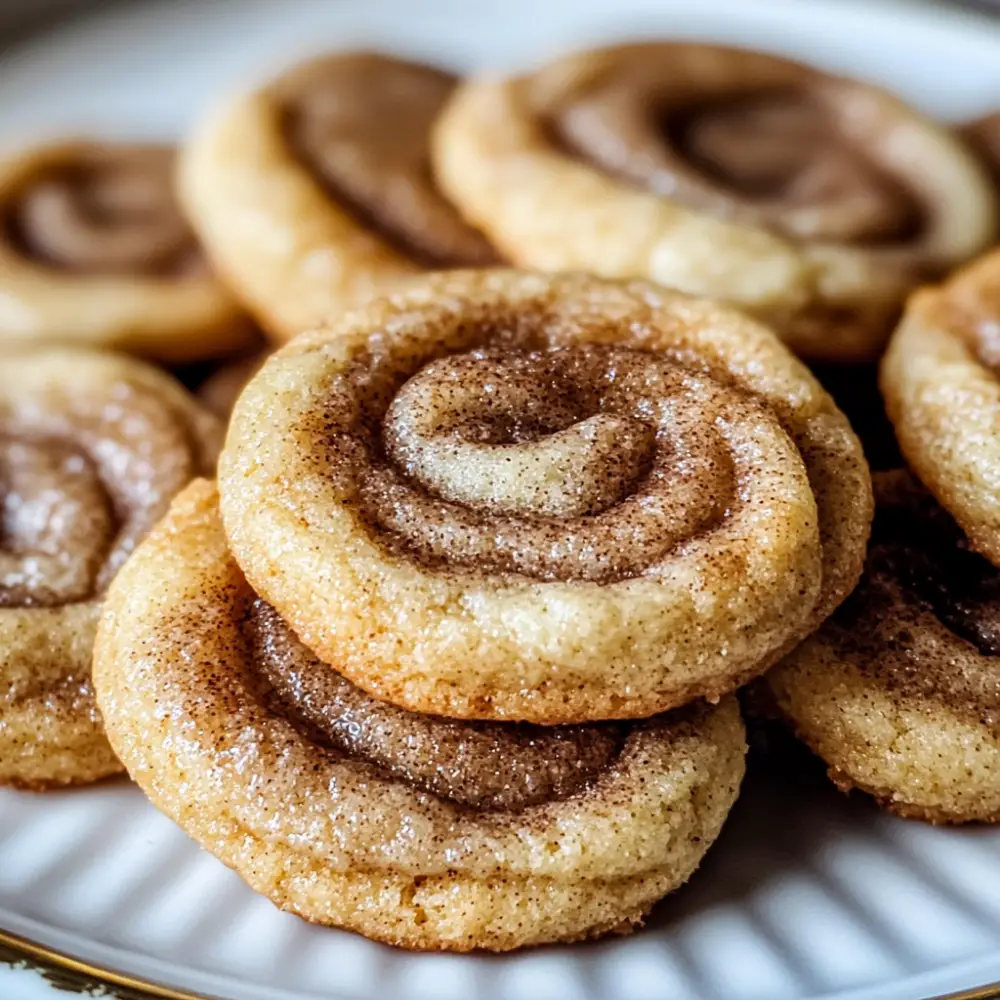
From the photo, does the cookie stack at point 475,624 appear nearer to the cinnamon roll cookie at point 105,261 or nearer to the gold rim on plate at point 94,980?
the gold rim on plate at point 94,980

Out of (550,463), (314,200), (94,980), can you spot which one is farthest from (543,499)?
(314,200)

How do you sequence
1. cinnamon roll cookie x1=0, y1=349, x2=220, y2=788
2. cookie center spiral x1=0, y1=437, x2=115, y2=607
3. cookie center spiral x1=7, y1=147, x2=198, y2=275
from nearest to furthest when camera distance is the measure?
cinnamon roll cookie x1=0, y1=349, x2=220, y2=788 → cookie center spiral x1=0, y1=437, x2=115, y2=607 → cookie center spiral x1=7, y1=147, x2=198, y2=275

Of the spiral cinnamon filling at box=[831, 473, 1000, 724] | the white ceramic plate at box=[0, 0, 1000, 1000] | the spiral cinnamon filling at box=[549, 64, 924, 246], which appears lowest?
the white ceramic plate at box=[0, 0, 1000, 1000]

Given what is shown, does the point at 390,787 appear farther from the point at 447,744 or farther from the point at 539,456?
the point at 539,456

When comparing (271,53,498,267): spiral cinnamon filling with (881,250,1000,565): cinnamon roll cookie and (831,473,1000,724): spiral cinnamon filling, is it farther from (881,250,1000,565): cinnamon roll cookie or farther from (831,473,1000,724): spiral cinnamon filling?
(831,473,1000,724): spiral cinnamon filling

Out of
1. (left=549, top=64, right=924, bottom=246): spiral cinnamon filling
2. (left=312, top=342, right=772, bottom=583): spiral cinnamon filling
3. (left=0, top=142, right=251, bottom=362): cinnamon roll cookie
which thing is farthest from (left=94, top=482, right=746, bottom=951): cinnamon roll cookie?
(left=549, top=64, right=924, bottom=246): spiral cinnamon filling

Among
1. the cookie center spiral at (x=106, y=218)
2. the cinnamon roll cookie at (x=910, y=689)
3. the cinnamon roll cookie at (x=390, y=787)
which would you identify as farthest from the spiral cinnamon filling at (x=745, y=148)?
the cinnamon roll cookie at (x=390, y=787)
